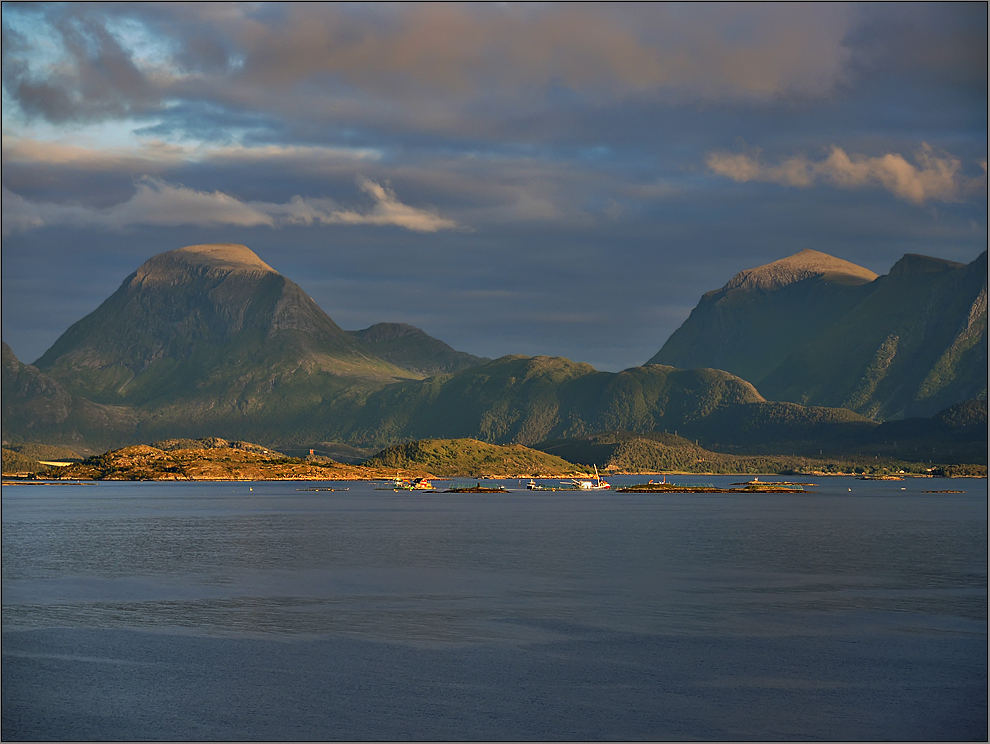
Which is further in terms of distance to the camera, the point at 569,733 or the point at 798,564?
the point at 798,564

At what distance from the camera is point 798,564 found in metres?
116

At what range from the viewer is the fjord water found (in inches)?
1914

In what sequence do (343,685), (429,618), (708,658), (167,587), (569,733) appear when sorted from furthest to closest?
(167,587), (429,618), (708,658), (343,685), (569,733)

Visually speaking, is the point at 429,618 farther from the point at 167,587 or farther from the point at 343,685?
the point at 167,587

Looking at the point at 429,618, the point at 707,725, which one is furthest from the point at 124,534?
the point at 707,725

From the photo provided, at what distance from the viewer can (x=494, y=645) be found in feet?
214

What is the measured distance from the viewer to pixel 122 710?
4991 cm

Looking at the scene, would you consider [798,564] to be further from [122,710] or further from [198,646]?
[122,710]

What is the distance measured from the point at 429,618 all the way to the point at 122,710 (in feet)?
96.8

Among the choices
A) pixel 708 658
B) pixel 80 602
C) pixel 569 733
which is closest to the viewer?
pixel 569 733

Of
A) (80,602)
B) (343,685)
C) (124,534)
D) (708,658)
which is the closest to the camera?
(343,685)

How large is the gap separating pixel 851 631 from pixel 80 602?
62869 millimetres

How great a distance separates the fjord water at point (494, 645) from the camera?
48.6 meters

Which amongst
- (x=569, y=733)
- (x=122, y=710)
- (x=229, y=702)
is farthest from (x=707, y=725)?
(x=122, y=710)
